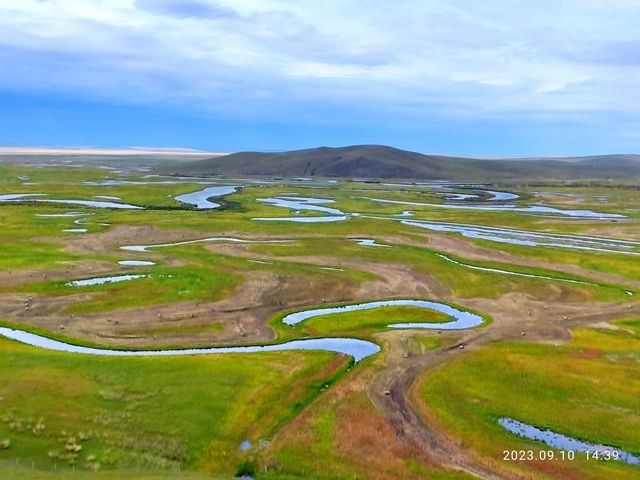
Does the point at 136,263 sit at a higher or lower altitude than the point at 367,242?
lower

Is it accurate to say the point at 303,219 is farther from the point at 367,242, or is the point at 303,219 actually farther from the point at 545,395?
the point at 545,395

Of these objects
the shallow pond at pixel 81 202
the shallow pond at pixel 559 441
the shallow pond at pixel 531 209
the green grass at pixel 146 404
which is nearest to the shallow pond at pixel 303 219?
the shallow pond at pixel 81 202

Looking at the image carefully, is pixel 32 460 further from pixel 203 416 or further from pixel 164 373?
pixel 164 373

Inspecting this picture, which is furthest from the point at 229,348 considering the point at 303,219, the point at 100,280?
the point at 303,219

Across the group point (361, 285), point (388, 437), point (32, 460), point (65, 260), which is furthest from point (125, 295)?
point (388, 437)

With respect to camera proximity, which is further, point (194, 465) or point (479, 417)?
point (479, 417)

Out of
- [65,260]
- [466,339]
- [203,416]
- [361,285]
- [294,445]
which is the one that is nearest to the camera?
[294,445]

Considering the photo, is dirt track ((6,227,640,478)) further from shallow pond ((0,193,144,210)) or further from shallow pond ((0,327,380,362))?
shallow pond ((0,193,144,210))

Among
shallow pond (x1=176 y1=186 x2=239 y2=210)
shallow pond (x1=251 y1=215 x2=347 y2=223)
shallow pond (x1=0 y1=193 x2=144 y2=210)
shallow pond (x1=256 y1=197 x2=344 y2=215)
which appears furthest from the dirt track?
shallow pond (x1=176 y1=186 x2=239 y2=210)
